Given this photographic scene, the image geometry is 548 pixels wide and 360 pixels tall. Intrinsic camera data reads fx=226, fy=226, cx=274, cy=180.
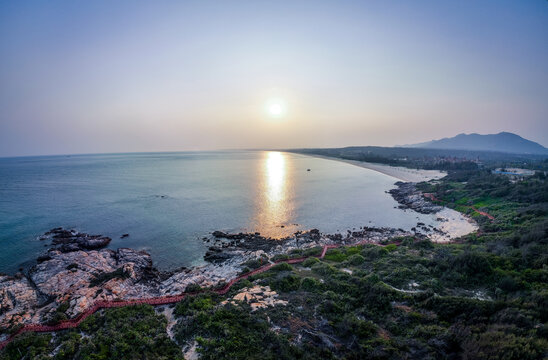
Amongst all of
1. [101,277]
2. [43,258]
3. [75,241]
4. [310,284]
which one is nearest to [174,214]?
[75,241]

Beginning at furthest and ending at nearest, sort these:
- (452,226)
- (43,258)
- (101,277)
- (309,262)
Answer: (452,226) → (43,258) → (309,262) → (101,277)

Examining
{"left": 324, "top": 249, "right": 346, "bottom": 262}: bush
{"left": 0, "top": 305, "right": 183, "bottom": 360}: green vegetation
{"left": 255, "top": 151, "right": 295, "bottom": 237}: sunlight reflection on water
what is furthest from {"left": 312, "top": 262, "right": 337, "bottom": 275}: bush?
{"left": 255, "top": 151, "right": 295, "bottom": 237}: sunlight reflection on water

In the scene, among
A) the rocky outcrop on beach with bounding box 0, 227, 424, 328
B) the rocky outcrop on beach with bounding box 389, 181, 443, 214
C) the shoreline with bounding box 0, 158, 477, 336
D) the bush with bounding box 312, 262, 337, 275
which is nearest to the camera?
the rocky outcrop on beach with bounding box 0, 227, 424, 328

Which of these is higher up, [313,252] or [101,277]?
[313,252]

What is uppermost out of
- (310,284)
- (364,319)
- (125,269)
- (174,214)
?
(364,319)

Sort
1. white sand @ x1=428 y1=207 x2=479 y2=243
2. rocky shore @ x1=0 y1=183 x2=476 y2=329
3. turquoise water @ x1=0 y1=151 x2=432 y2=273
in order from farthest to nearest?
white sand @ x1=428 y1=207 x2=479 y2=243, turquoise water @ x1=0 y1=151 x2=432 y2=273, rocky shore @ x1=0 y1=183 x2=476 y2=329

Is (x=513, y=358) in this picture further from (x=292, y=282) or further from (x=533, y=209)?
(x=533, y=209)

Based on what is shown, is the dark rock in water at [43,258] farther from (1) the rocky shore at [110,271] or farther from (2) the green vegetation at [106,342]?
(2) the green vegetation at [106,342]

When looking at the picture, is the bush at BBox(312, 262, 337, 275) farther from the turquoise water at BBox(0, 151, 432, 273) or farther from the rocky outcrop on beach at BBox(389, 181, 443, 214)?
the rocky outcrop on beach at BBox(389, 181, 443, 214)

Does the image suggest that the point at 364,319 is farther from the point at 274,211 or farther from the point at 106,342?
the point at 274,211
